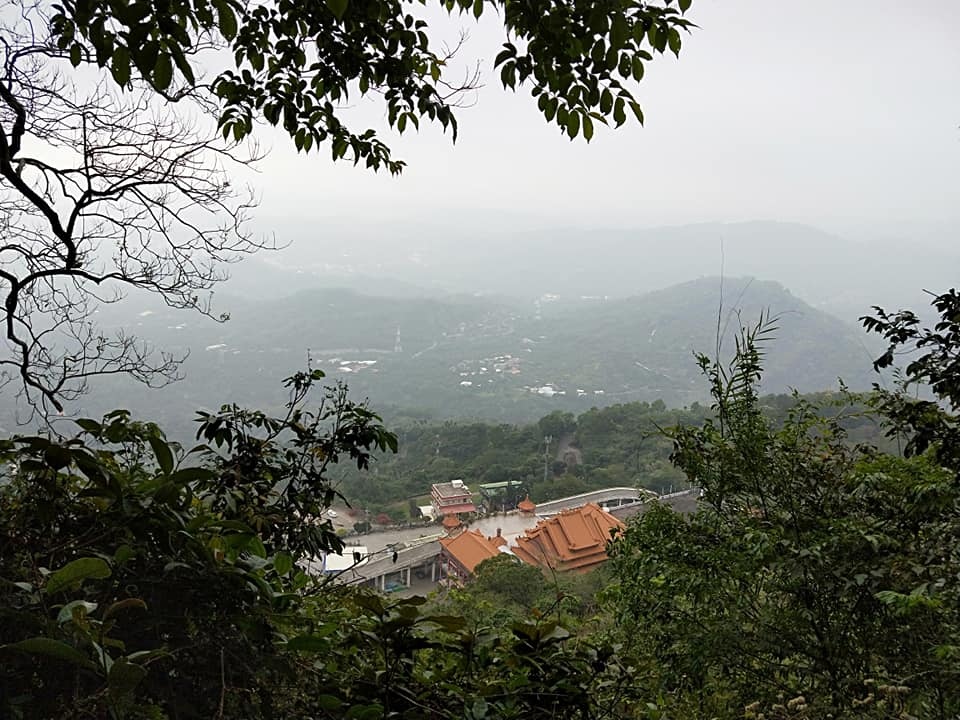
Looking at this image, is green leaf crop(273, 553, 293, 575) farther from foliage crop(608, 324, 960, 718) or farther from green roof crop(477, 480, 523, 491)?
green roof crop(477, 480, 523, 491)

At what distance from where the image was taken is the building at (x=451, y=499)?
14055 mm

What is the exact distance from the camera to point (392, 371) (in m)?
39.9

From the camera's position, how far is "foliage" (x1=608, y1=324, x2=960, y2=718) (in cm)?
206

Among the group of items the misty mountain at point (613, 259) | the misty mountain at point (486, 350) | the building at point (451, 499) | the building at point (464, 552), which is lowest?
the building at point (451, 499)

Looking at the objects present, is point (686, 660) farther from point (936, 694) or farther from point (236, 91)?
point (236, 91)

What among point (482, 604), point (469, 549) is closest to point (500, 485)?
point (469, 549)

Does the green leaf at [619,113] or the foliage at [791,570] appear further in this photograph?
the foliage at [791,570]

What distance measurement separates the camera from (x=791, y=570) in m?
2.26

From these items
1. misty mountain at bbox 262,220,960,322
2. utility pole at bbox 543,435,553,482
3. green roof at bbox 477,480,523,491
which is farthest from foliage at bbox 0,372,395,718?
misty mountain at bbox 262,220,960,322

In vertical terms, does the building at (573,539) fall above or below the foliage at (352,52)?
below

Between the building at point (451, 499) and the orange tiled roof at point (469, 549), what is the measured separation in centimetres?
331

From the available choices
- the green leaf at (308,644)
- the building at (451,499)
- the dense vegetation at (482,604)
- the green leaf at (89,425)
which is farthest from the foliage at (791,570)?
the building at (451,499)

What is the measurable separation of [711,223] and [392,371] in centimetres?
9855

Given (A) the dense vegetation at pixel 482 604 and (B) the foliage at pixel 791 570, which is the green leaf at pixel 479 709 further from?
(B) the foliage at pixel 791 570
